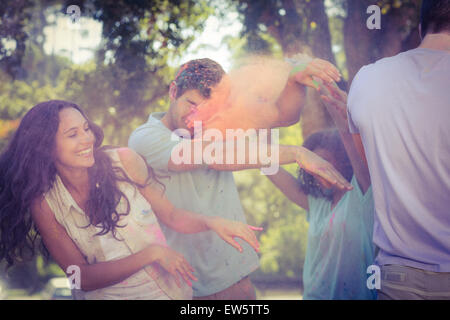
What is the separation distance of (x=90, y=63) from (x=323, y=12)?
62.7 inches

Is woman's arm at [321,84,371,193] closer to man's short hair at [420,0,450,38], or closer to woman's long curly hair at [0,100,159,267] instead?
man's short hair at [420,0,450,38]

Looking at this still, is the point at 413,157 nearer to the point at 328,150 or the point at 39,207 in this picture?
the point at 328,150

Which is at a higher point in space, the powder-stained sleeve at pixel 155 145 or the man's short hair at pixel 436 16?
the man's short hair at pixel 436 16

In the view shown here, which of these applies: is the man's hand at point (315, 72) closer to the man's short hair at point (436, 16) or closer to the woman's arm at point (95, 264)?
the man's short hair at point (436, 16)

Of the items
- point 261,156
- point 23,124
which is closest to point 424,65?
point 261,156

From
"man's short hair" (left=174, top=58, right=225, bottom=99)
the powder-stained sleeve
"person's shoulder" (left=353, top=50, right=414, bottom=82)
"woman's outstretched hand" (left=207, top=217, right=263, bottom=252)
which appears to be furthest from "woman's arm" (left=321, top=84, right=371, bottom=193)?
the powder-stained sleeve

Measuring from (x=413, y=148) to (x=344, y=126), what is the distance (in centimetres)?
71

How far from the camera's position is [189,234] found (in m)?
2.31

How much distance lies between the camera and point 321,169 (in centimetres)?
201

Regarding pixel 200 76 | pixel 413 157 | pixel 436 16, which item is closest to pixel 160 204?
pixel 200 76

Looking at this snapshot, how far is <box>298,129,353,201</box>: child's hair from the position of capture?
246cm

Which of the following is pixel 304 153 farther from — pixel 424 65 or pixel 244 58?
pixel 244 58

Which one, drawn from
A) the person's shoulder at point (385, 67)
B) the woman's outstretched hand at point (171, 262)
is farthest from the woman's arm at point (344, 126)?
the woman's outstretched hand at point (171, 262)

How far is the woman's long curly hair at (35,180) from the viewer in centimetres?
201
